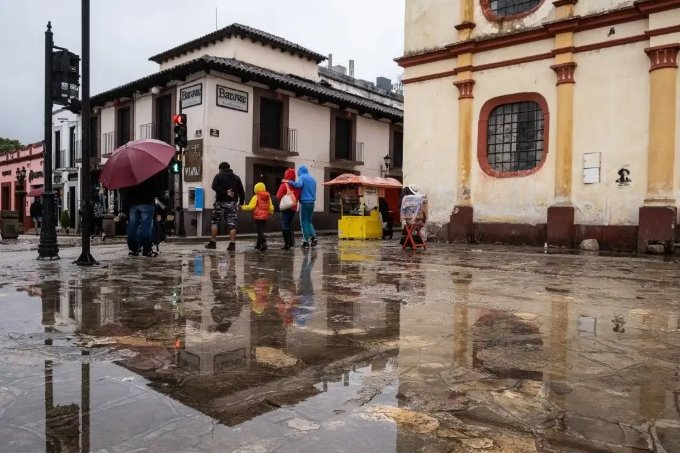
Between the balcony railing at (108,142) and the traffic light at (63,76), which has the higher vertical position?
the balcony railing at (108,142)

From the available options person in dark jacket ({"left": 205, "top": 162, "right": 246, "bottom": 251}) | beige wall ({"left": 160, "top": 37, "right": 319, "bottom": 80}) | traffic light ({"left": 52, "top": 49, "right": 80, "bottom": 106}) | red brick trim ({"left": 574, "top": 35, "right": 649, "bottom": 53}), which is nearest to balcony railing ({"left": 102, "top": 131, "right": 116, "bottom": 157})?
beige wall ({"left": 160, "top": 37, "right": 319, "bottom": 80})

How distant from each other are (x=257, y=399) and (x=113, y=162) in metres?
6.74

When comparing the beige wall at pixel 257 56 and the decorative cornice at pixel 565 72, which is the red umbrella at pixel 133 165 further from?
the beige wall at pixel 257 56

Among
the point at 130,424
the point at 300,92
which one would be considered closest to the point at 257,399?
the point at 130,424

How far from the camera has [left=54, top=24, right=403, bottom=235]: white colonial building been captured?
63.1ft

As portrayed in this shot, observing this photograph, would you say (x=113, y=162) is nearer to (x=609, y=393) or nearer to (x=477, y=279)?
(x=477, y=279)

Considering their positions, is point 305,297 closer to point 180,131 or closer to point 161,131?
point 180,131

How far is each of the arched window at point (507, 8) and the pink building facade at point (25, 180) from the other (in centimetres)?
2824

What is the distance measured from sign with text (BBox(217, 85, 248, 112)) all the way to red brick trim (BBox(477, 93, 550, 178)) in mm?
10005

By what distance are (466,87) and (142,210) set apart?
29.5 feet

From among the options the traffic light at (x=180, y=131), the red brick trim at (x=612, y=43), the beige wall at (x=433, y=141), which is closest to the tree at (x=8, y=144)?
the traffic light at (x=180, y=131)

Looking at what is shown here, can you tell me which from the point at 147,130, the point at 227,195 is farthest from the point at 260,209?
the point at 147,130

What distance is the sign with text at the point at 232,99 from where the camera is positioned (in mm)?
19297

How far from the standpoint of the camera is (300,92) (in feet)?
71.4
